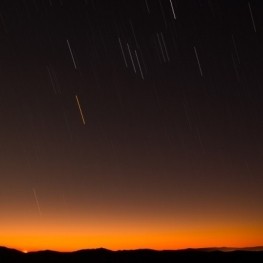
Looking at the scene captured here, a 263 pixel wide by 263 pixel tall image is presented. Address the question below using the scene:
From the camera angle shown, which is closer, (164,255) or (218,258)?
(218,258)

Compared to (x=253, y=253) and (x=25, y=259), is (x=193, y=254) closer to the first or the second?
(x=253, y=253)

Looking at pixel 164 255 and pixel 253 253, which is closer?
pixel 253 253

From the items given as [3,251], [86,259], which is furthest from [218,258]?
[3,251]

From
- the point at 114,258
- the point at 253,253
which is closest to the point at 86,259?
the point at 114,258

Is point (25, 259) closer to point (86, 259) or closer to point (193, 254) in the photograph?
point (86, 259)

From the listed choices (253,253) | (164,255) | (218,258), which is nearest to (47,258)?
(164,255)

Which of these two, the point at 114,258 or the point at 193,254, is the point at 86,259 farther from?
the point at 193,254
